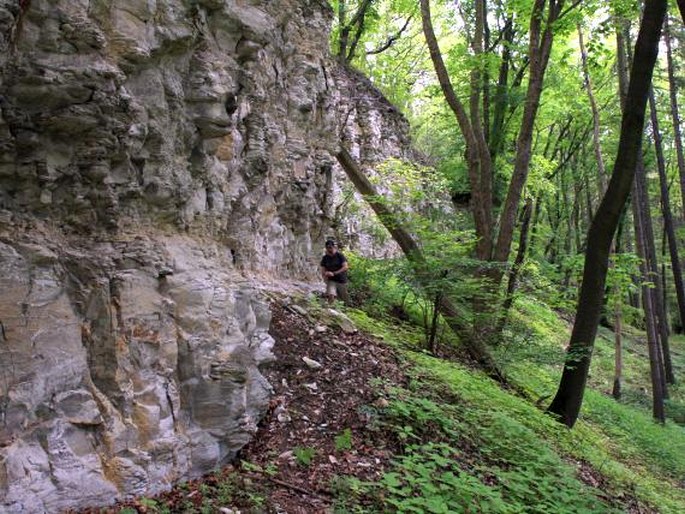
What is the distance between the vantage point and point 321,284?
9.95 m

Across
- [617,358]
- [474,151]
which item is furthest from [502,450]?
[617,358]

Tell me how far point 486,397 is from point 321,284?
11.9ft

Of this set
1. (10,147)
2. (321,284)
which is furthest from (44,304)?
(321,284)

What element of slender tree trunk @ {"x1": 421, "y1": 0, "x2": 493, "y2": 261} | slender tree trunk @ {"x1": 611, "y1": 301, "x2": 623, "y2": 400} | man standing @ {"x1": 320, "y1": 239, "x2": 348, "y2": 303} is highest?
slender tree trunk @ {"x1": 421, "y1": 0, "x2": 493, "y2": 261}

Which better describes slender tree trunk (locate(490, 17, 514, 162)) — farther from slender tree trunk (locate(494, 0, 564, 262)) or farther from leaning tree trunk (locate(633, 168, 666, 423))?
leaning tree trunk (locate(633, 168, 666, 423))

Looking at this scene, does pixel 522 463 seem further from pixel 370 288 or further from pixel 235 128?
pixel 370 288

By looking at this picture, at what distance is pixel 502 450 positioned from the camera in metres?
6.32

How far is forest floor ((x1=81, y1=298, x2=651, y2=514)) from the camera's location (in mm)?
4242

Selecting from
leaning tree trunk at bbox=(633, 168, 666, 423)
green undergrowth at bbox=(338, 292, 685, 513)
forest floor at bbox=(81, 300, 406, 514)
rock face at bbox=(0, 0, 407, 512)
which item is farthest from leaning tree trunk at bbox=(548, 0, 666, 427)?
leaning tree trunk at bbox=(633, 168, 666, 423)

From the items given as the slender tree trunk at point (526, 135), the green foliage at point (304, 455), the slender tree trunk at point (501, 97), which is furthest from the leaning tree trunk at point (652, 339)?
the green foliage at point (304, 455)

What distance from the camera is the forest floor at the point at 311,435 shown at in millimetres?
4242

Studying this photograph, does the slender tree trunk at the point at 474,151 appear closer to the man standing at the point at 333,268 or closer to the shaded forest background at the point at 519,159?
the shaded forest background at the point at 519,159

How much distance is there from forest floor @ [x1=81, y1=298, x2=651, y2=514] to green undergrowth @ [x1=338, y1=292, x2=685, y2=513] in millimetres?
158

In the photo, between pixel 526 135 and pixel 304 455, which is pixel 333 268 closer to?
pixel 304 455
